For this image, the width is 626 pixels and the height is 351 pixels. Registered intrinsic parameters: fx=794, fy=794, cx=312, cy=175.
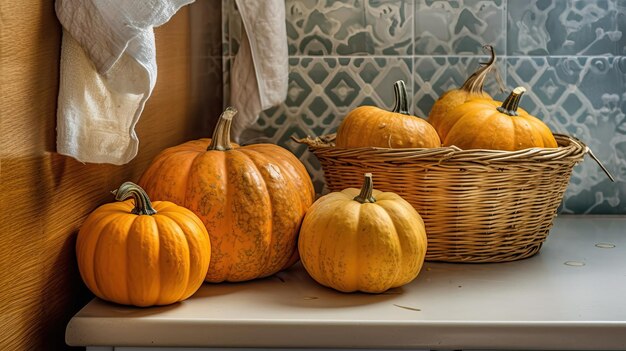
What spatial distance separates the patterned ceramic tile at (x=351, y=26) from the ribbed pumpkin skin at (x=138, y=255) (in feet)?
2.41

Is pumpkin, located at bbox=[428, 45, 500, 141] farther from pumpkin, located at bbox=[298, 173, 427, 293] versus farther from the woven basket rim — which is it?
pumpkin, located at bbox=[298, 173, 427, 293]

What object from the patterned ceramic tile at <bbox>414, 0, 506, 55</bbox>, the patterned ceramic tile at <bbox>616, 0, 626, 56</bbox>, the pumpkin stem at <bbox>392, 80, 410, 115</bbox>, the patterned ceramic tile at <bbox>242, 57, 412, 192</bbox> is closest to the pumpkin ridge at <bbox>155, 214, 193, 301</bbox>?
the pumpkin stem at <bbox>392, 80, 410, 115</bbox>

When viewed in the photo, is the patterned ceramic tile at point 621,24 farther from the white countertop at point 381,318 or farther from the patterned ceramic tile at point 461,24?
the white countertop at point 381,318

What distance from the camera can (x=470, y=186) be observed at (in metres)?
1.20

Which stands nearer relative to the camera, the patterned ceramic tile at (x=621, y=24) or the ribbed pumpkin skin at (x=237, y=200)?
the ribbed pumpkin skin at (x=237, y=200)

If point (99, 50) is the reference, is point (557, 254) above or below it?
below

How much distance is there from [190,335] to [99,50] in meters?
0.36

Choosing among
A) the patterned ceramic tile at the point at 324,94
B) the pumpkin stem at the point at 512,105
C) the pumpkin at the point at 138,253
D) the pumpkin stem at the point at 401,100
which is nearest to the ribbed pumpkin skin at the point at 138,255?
the pumpkin at the point at 138,253

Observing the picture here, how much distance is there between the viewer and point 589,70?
164 centimetres

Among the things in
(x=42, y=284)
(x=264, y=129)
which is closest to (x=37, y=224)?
(x=42, y=284)

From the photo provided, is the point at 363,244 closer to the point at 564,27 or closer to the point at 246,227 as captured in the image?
the point at 246,227

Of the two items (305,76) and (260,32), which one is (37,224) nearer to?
(260,32)

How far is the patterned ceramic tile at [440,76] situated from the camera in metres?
1.64

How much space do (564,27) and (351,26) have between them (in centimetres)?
44
